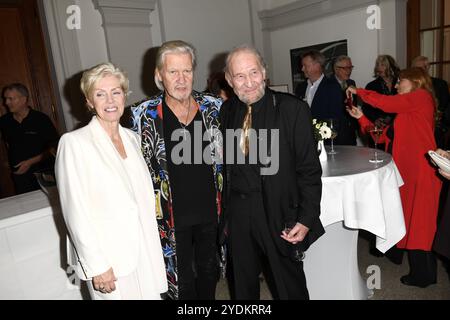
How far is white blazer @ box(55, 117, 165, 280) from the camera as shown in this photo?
1.35 m

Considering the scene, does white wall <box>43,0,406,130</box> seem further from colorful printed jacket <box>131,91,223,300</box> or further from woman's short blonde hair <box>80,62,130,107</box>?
woman's short blonde hair <box>80,62,130,107</box>

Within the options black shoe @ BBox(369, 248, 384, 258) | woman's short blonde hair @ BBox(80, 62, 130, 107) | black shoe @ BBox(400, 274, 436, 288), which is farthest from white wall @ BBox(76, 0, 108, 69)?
black shoe @ BBox(400, 274, 436, 288)

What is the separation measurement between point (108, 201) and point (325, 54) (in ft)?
14.5

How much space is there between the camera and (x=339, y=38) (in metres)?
4.82

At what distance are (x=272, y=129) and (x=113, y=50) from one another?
288 cm

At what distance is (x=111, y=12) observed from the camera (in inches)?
151

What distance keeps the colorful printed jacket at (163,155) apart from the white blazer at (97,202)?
0.33 m

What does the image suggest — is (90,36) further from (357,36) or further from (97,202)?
(357,36)

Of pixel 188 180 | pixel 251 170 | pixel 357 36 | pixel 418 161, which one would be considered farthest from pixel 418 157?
pixel 357 36

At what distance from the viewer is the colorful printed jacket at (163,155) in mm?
1819

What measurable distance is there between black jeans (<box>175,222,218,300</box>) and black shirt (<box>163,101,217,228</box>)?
3.0 inches

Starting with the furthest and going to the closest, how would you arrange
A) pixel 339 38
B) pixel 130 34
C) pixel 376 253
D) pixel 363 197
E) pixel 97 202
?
pixel 339 38
pixel 130 34
pixel 376 253
pixel 363 197
pixel 97 202

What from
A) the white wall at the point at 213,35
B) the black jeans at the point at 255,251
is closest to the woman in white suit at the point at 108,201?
the black jeans at the point at 255,251

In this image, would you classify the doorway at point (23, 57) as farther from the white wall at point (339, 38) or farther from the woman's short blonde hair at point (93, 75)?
the white wall at point (339, 38)
